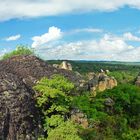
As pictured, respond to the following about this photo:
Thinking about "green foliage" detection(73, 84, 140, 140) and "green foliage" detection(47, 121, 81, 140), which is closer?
"green foliage" detection(47, 121, 81, 140)

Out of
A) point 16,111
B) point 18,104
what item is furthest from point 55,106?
point 16,111

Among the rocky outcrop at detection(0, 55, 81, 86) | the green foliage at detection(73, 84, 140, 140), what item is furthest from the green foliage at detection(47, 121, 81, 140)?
the rocky outcrop at detection(0, 55, 81, 86)

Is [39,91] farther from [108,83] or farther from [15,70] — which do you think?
[108,83]

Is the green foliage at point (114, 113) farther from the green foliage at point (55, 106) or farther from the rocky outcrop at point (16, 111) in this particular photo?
the rocky outcrop at point (16, 111)

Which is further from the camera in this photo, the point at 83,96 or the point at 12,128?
the point at 83,96

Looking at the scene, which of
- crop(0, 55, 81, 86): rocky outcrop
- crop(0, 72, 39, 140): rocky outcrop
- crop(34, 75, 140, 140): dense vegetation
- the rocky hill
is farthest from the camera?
crop(0, 55, 81, 86): rocky outcrop

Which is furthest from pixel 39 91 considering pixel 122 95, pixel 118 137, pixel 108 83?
pixel 108 83

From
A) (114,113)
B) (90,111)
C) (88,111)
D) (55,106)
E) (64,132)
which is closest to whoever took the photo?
(64,132)

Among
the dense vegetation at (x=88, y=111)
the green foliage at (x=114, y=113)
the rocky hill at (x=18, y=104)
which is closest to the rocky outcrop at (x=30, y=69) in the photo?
the rocky hill at (x=18, y=104)

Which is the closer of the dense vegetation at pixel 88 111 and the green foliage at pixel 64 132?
the green foliage at pixel 64 132

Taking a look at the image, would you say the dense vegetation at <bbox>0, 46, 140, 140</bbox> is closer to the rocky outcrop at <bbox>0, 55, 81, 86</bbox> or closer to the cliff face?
the cliff face

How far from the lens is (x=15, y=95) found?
158 ft

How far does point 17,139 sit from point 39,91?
6672mm

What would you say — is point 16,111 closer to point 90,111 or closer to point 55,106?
point 55,106
